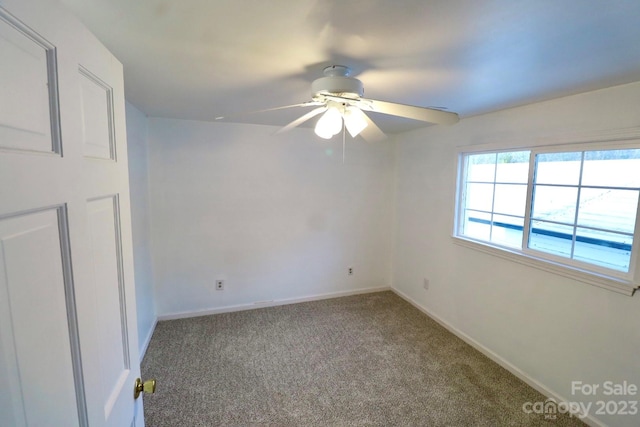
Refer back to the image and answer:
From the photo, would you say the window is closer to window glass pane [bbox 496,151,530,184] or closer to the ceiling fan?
window glass pane [bbox 496,151,530,184]

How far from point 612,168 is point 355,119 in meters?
1.69

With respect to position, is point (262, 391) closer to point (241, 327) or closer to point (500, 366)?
point (241, 327)

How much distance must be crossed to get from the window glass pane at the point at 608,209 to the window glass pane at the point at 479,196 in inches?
29.5

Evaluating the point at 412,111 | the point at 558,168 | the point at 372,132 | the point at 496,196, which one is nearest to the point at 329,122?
the point at 372,132

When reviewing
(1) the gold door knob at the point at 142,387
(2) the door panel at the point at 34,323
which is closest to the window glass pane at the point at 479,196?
(1) the gold door knob at the point at 142,387

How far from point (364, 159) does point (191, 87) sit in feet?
7.58

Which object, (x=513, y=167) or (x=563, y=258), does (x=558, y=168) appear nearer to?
(x=513, y=167)

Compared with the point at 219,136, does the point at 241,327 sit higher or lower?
lower

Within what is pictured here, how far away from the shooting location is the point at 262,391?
7.10 ft

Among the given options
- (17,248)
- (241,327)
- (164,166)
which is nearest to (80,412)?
(17,248)

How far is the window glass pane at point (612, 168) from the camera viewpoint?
1.75 m

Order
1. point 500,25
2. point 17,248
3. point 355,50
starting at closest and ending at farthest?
point 17,248
point 500,25
point 355,50

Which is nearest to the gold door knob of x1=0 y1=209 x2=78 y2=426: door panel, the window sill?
x1=0 y1=209 x2=78 y2=426: door panel

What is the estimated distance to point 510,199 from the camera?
250cm
